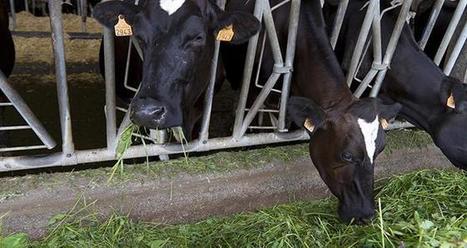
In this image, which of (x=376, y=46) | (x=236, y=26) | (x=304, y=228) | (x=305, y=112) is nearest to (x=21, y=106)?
(x=236, y=26)

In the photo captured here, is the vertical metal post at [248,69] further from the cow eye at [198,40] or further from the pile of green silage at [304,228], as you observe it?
the pile of green silage at [304,228]

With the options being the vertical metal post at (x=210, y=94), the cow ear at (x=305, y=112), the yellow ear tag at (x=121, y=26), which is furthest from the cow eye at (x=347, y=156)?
the yellow ear tag at (x=121, y=26)

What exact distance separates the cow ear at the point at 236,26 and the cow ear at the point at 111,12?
50 centimetres

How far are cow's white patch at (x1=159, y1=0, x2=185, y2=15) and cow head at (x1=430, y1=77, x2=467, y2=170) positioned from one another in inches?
77.1

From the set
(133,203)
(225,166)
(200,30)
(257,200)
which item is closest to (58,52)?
(200,30)

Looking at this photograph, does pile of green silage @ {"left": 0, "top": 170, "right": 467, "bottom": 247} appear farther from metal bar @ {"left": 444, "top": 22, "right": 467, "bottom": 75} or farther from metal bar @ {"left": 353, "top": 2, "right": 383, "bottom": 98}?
metal bar @ {"left": 444, "top": 22, "right": 467, "bottom": 75}

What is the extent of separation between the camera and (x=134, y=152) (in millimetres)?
3289

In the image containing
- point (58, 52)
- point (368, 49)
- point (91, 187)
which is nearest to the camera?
point (58, 52)

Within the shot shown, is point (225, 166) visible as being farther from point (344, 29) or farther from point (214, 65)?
point (344, 29)

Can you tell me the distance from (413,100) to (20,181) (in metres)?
2.71

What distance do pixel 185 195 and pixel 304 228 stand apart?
30.6 inches

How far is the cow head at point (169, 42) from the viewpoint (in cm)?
278

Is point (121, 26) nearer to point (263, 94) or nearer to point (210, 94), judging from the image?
point (210, 94)

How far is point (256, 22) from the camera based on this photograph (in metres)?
3.13
